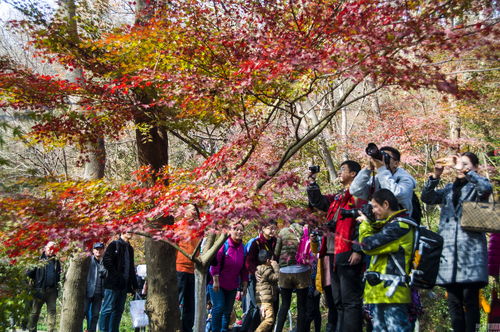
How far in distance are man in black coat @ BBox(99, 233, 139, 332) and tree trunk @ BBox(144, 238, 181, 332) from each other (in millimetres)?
671

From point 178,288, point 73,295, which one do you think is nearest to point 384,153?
point 178,288

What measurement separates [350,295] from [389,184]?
1114 millimetres

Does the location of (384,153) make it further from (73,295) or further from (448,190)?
(73,295)

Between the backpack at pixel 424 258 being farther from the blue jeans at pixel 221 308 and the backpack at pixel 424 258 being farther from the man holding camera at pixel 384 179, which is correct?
the blue jeans at pixel 221 308

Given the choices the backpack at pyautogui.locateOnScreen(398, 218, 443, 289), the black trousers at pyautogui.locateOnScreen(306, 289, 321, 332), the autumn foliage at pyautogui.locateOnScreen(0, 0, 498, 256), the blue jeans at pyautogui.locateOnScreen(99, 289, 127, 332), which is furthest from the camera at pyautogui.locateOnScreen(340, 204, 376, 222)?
the blue jeans at pyautogui.locateOnScreen(99, 289, 127, 332)

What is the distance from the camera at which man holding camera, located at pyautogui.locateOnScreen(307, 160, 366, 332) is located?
3.98 metres

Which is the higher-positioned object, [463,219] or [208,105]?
[208,105]

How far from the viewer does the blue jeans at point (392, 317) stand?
136 inches

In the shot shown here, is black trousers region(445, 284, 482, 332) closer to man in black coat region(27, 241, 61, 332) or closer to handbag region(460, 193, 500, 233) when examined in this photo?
handbag region(460, 193, 500, 233)

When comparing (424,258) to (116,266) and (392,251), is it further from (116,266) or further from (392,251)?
(116,266)

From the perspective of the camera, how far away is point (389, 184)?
385 centimetres

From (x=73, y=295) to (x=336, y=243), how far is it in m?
4.94

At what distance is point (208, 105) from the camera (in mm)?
5086

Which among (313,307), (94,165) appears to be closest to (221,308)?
(313,307)
